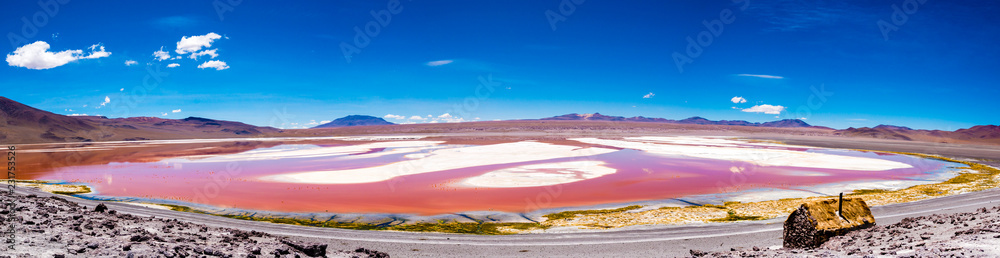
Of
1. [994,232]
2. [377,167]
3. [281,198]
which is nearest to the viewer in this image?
[994,232]

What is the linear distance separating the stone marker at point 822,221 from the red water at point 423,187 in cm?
1118

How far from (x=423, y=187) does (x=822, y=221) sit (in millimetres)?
19488

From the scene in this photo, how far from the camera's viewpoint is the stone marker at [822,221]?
28.9 feet

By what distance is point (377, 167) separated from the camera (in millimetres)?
35062

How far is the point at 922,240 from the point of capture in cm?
741

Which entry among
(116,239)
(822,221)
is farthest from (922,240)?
(116,239)

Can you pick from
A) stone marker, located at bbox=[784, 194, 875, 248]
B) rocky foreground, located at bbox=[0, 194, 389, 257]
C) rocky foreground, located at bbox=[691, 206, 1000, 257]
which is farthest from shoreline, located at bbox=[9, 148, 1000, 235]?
rocky foreground, located at bbox=[691, 206, 1000, 257]

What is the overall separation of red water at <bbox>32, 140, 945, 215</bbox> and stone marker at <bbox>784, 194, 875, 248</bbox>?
1118 centimetres

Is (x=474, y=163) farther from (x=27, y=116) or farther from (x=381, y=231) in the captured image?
(x=27, y=116)

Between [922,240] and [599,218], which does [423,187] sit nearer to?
[599,218]

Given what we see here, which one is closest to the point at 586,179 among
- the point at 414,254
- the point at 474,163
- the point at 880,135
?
the point at 474,163

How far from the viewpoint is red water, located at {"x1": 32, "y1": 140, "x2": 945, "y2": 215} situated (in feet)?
66.5

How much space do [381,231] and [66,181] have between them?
88.8 feet

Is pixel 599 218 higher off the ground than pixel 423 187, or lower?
lower
